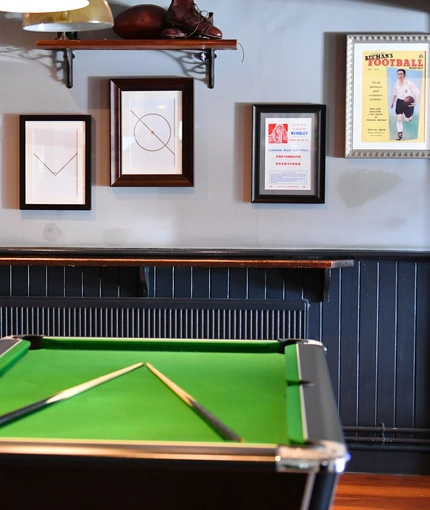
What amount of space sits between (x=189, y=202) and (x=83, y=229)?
0.55 m

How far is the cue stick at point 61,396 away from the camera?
5.26ft

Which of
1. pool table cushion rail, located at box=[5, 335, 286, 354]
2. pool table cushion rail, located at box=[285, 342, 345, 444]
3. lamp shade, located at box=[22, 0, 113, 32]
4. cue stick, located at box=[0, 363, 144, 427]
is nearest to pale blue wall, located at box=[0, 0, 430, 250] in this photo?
lamp shade, located at box=[22, 0, 113, 32]

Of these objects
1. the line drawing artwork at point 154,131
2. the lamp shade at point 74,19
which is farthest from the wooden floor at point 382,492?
the lamp shade at point 74,19

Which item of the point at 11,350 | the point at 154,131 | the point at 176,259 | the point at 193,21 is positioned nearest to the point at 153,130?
the point at 154,131

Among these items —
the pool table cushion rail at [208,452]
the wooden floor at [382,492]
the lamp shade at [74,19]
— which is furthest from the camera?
the wooden floor at [382,492]

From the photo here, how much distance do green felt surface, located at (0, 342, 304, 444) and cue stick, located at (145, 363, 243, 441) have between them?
0.01m

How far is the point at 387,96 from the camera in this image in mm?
3439

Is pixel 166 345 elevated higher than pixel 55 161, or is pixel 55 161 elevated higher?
pixel 55 161

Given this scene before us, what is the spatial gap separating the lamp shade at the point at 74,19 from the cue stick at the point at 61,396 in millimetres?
1418

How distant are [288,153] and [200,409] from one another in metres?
2.04

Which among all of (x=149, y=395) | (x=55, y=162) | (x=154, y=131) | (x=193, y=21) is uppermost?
(x=193, y=21)

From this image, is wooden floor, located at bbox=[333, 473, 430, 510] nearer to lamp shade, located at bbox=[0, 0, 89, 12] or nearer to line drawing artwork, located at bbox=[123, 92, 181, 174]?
line drawing artwork, located at bbox=[123, 92, 181, 174]

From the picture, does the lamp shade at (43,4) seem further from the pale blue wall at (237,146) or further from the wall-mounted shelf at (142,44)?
the pale blue wall at (237,146)

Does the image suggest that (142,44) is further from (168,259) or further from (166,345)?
(166,345)
